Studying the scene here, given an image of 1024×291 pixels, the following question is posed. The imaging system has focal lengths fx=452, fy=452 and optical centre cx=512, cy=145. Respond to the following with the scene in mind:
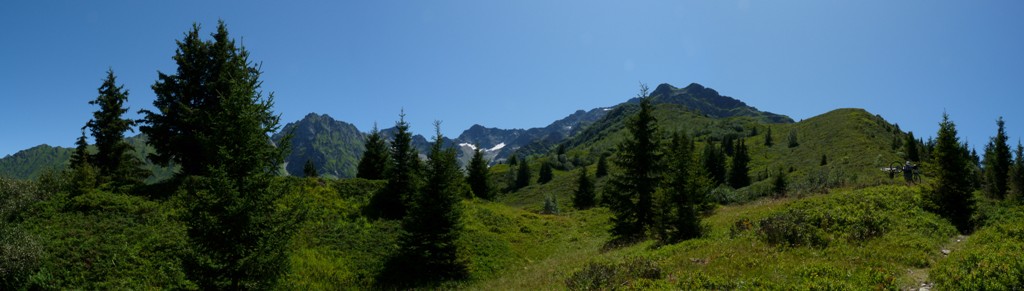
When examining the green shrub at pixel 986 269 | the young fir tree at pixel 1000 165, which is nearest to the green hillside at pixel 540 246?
the green shrub at pixel 986 269

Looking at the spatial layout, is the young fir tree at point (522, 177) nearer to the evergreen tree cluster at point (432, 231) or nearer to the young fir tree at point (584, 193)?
the young fir tree at point (584, 193)

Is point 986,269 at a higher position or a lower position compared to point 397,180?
lower

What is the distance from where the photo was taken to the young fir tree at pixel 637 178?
28.8 m

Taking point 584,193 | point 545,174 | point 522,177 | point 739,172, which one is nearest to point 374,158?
point 584,193

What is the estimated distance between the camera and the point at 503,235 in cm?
3084

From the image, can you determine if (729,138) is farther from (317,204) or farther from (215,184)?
(215,184)

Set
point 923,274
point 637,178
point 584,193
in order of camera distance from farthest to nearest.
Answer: point 584,193
point 637,178
point 923,274

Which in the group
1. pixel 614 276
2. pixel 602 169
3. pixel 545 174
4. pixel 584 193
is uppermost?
pixel 602 169

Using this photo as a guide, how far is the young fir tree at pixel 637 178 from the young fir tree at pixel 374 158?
72.8 ft

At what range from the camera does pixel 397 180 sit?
32000mm

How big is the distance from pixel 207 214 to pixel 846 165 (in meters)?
92.9

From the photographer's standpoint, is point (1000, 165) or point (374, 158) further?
→ point (374, 158)

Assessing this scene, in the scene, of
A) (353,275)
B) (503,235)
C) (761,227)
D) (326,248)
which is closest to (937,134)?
(761,227)

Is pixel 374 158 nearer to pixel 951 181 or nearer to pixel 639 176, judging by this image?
pixel 639 176
